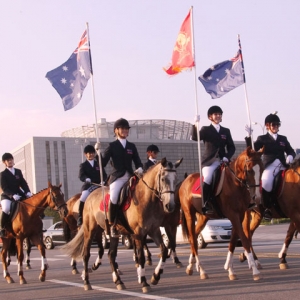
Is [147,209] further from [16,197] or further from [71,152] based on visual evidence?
[71,152]

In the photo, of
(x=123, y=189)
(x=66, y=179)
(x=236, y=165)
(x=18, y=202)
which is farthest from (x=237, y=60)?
(x=66, y=179)

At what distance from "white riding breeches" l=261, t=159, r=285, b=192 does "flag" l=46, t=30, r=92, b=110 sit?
4711 mm

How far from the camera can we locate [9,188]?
16031 mm

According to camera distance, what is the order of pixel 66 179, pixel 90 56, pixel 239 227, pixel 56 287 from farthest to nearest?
pixel 66 179 < pixel 90 56 < pixel 56 287 < pixel 239 227

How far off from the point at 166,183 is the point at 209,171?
2353mm

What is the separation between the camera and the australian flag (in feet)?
47.8

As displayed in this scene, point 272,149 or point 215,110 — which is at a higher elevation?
point 215,110

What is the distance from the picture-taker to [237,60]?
15133 millimetres

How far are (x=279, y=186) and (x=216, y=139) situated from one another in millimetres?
1674

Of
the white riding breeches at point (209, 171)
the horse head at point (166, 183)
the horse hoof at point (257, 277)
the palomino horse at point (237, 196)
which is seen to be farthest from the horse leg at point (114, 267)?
the horse hoof at point (257, 277)

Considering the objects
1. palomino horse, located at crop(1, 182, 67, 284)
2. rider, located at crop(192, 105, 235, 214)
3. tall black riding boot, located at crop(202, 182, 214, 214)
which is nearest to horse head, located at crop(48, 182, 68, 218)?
palomino horse, located at crop(1, 182, 67, 284)

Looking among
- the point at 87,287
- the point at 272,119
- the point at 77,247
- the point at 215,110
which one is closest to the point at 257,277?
the point at 87,287

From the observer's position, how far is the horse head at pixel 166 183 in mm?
10188

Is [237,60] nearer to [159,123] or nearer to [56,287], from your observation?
[56,287]
